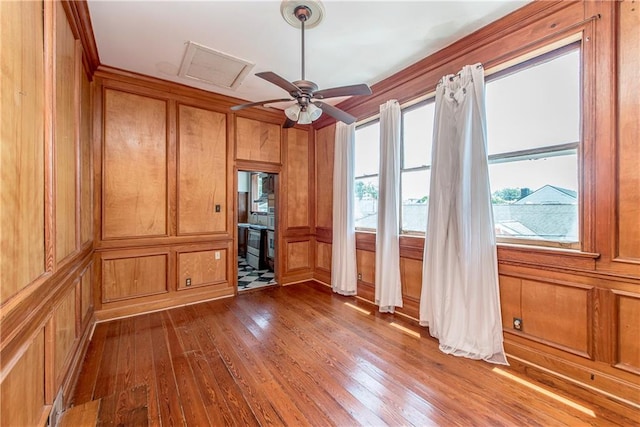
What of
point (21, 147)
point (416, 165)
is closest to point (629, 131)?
point (416, 165)

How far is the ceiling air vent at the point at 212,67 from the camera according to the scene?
2.95 m

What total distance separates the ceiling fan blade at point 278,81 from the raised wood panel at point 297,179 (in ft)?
8.60

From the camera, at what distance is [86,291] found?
2.84 metres

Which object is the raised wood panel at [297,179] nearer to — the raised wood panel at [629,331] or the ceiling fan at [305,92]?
the ceiling fan at [305,92]

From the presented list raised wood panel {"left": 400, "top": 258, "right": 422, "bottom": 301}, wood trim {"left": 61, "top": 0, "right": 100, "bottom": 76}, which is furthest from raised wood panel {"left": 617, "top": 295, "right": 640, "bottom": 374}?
wood trim {"left": 61, "top": 0, "right": 100, "bottom": 76}

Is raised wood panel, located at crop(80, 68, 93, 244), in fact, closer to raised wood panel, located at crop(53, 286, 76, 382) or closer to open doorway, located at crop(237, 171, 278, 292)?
raised wood panel, located at crop(53, 286, 76, 382)

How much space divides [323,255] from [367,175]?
164cm

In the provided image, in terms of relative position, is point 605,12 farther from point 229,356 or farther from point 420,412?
point 229,356

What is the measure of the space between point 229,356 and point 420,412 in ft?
5.36

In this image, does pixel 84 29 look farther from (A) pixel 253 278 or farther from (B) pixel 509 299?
(B) pixel 509 299

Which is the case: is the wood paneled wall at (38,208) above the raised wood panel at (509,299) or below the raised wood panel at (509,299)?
above

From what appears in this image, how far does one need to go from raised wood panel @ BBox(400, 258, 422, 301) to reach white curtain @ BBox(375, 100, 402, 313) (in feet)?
0.28

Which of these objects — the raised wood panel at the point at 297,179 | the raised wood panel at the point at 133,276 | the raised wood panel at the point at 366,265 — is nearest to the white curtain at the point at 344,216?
the raised wood panel at the point at 366,265

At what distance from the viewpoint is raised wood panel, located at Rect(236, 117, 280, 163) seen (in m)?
4.32
